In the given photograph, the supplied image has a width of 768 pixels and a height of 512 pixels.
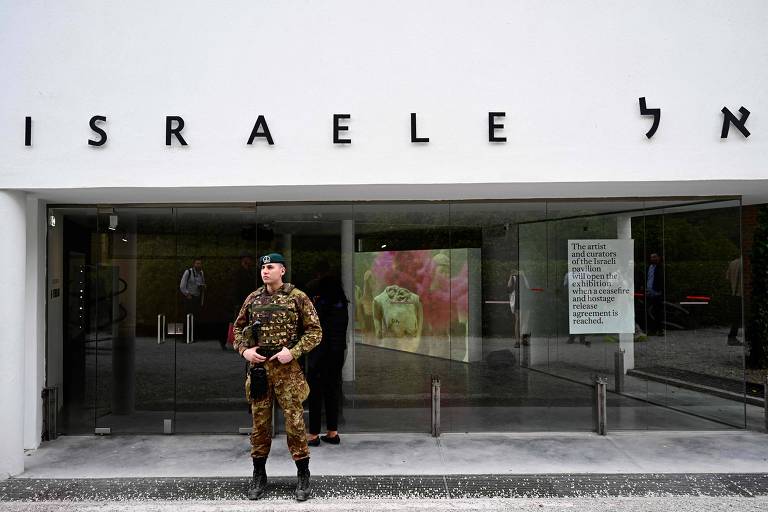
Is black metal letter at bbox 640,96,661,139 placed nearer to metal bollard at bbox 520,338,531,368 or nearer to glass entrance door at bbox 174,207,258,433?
metal bollard at bbox 520,338,531,368

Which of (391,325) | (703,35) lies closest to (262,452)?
(391,325)

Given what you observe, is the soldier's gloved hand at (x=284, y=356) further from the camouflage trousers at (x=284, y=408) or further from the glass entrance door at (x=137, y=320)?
the glass entrance door at (x=137, y=320)

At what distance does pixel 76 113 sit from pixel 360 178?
3025mm

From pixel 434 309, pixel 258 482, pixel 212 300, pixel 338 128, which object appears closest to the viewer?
pixel 258 482

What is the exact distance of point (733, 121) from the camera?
A: 6.20 meters

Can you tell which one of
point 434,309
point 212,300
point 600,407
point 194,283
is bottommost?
point 600,407

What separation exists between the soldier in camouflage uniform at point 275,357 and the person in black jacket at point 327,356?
1.64m

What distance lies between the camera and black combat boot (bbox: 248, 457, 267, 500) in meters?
5.39

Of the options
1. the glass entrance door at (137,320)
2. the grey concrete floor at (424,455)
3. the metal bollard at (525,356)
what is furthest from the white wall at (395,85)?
the grey concrete floor at (424,455)

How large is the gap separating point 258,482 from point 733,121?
233 inches

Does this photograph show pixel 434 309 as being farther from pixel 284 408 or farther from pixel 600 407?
pixel 284 408

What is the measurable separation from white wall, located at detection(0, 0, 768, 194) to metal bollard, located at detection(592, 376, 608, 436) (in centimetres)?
258

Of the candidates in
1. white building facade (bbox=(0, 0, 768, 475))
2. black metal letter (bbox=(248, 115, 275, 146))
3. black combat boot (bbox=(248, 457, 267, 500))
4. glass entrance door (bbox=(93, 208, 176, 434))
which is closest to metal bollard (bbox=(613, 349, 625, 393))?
white building facade (bbox=(0, 0, 768, 475))

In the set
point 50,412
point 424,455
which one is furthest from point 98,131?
point 424,455
